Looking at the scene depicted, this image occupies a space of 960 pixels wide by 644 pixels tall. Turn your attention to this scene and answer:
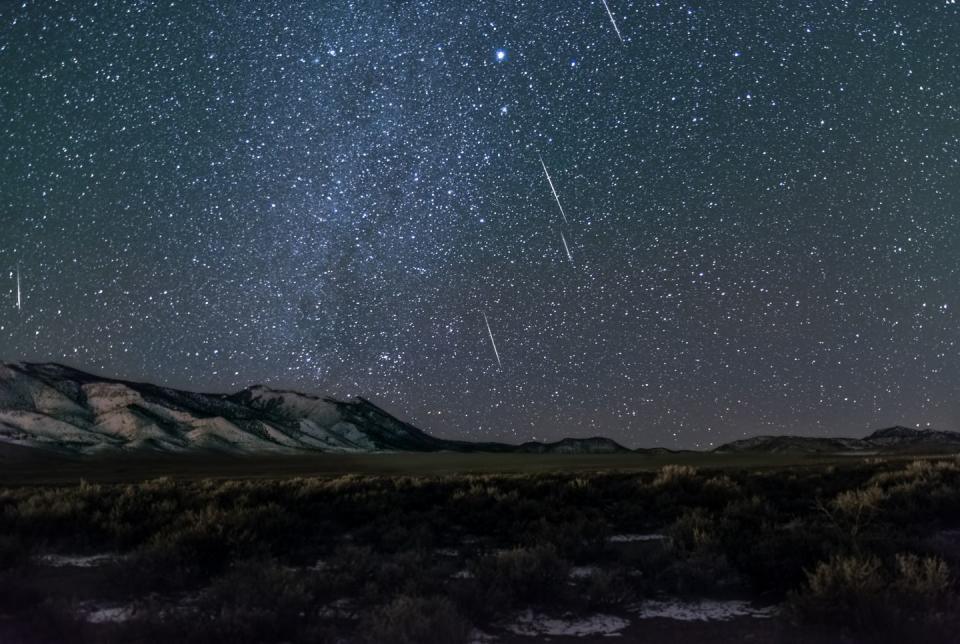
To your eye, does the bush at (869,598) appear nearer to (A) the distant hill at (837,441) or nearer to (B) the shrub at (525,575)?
(B) the shrub at (525,575)

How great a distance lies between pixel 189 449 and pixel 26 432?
90.6 feet

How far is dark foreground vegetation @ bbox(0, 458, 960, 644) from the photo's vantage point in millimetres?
7125

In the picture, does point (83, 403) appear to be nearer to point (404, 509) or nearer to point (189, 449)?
point (189, 449)

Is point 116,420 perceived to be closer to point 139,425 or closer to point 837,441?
point 139,425

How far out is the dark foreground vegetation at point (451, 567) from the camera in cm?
712

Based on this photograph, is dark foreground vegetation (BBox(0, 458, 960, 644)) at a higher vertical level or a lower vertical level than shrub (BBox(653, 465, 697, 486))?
lower

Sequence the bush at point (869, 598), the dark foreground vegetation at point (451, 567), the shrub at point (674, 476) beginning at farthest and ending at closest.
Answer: the shrub at point (674, 476), the dark foreground vegetation at point (451, 567), the bush at point (869, 598)

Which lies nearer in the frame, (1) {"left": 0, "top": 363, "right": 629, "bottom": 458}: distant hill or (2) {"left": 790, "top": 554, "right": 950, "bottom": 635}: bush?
(2) {"left": 790, "top": 554, "right": 950, "bottom": 635}: bush

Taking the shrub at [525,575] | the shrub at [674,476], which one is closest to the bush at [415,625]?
the shrub at [525,575]

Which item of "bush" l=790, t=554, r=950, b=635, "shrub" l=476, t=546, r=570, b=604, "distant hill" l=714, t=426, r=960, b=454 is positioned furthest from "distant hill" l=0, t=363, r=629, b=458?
"bush" l=790, t=554, r=950, b=635

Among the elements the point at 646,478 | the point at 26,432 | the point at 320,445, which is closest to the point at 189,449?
the point at 26,432

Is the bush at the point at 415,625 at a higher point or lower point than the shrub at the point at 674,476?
lower

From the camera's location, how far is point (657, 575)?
937 cm

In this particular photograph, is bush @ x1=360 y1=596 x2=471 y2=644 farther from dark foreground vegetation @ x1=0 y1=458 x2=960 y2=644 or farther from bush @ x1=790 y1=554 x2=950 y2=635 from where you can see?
bush @ x1=790 y1=554 x2=950 y2=635
